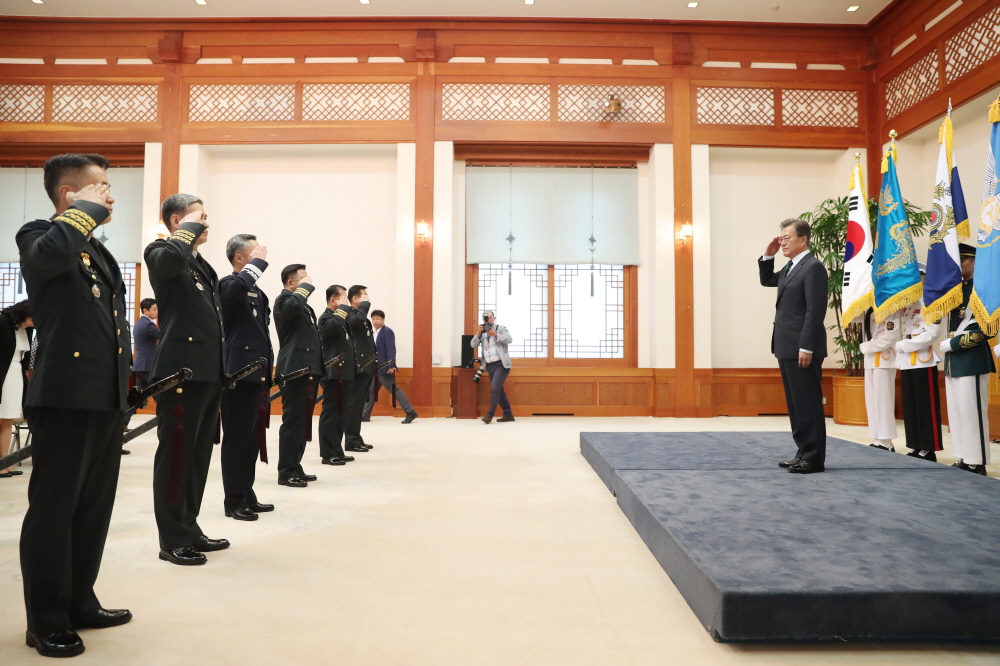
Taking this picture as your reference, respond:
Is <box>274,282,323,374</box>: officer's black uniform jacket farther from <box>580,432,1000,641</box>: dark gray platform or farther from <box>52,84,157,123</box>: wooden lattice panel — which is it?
<box>52,84,157,123</box>: wooden lattice panel

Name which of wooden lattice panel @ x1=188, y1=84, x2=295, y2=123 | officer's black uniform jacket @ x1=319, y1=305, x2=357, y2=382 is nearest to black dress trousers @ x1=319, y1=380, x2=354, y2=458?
officer's black uniform jacket @ x1=319, y1=305, x2=357, y2=382

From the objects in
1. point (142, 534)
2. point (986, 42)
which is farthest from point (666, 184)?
point (142, 534)

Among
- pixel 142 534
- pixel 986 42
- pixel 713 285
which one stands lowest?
pixel 142 534

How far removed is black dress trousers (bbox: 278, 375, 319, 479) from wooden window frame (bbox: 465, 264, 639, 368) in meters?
4.64

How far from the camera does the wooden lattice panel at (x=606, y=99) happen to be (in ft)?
25.9

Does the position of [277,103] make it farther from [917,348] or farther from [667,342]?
[917,348]

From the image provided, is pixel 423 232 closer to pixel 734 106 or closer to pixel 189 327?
pixel 734 106

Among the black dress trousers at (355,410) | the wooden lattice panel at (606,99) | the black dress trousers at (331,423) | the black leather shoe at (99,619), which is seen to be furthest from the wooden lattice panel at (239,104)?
the black leather shoe at (99,619)

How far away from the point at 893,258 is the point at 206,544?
493 cm

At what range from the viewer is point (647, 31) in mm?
7941

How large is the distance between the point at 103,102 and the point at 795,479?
8677mm

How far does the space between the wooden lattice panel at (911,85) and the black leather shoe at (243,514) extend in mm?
7826

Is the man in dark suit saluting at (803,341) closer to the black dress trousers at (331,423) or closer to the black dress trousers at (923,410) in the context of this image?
the black dress trousers at (923,410)

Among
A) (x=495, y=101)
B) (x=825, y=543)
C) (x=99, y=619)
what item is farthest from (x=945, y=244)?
(x=495, y=101)
